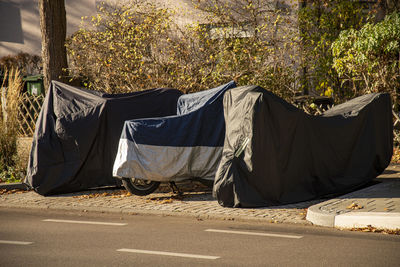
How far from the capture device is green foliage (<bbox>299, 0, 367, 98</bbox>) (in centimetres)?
1723

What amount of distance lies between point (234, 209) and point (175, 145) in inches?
62.5

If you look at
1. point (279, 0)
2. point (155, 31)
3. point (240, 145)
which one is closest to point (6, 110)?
point (155, 31)

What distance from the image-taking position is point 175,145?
968 cm

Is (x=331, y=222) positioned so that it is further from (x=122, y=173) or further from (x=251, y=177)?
(x=122, y=173)

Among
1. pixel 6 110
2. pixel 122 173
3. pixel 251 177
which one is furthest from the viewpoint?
pixel 6 110

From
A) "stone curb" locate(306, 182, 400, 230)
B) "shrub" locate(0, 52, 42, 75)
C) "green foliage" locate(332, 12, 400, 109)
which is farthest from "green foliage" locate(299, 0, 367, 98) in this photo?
"shrub" locate(0, 52, 42, 75)

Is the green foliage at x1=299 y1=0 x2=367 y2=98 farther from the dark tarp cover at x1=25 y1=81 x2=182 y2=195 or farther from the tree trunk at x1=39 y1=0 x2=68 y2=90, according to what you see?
the dark tarp cover at x1=25 y1=81 x2=182 y2=195

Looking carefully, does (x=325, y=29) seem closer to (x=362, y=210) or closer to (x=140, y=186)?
(x=140, y=186)

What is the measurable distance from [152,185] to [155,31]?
572 centimetres

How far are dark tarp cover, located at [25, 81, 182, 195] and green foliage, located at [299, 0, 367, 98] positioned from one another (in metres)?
7.76

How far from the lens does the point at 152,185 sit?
10008mm

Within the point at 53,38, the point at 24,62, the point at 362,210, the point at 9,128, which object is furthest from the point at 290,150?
the point at 24,62

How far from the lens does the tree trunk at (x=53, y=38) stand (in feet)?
44.5

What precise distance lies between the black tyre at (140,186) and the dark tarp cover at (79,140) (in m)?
0.97
